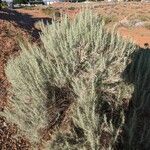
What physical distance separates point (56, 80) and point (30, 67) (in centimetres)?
74

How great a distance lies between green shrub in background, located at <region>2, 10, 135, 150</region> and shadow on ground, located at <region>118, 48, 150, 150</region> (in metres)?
0.21

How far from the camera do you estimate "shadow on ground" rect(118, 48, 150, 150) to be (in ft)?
24.8

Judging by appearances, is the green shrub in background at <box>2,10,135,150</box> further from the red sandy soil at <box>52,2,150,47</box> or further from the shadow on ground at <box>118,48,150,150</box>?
the red sandy soil at <box>52,2,150,47</box>

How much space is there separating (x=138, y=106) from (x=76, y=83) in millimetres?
1330

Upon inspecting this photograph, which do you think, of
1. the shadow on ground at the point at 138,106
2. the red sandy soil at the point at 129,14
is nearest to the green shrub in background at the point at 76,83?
the shadow on ground at the point at 138,106

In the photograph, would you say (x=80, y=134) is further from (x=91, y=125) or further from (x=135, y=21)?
(x=135, y=21)

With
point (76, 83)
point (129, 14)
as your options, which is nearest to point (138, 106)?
point (76, 83)

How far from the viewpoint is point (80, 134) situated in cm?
761

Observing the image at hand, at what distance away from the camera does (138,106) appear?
324 inches

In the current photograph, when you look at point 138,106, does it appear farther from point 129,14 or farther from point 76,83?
point 129,14

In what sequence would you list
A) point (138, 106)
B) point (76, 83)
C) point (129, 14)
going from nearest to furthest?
point (76, 83), point (138, 106), point (129, 14)

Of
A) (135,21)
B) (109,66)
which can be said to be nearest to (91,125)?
(109,66)

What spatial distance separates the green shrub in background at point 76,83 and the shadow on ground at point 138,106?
8.2 inches

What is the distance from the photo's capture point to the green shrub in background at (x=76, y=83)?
24.2 ft
